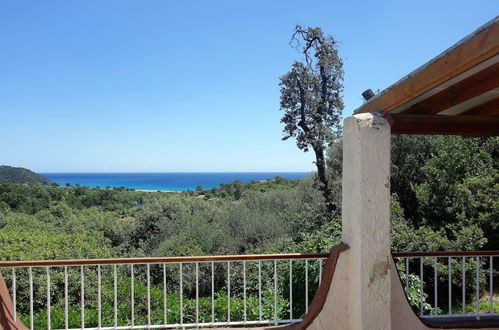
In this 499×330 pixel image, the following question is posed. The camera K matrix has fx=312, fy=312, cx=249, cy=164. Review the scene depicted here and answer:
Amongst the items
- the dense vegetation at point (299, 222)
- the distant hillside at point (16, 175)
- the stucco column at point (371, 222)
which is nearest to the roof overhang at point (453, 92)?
the stucco column at point (371, 222)

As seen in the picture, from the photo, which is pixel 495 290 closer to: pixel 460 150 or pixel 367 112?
pixel 460 150

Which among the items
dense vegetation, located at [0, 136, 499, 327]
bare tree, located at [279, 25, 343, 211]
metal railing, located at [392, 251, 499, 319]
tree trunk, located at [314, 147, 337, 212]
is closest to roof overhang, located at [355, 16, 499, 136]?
metal railing, located at [392, 251, 499, 319]

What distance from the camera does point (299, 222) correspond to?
8328 millimetres

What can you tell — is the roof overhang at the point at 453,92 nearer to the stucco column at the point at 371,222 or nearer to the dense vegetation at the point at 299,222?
the stucco column at the point at 371,222

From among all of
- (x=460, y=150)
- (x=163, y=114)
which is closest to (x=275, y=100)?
(x=460, y=150)

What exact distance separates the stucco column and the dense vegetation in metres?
2.54

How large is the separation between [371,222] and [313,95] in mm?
7483

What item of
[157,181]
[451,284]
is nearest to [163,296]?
[451,284]

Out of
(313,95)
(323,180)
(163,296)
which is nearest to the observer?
(163,296)

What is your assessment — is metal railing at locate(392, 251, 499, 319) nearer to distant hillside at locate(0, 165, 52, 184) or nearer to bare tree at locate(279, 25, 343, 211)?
bare tree at locate(279, 25, 343, 211)

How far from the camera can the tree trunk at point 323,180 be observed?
28.9 feet

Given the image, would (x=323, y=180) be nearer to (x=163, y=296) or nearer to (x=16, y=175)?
(x=163, y=296)

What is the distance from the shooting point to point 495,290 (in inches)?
244

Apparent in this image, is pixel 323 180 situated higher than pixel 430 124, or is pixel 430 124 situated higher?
pixel 430 124
